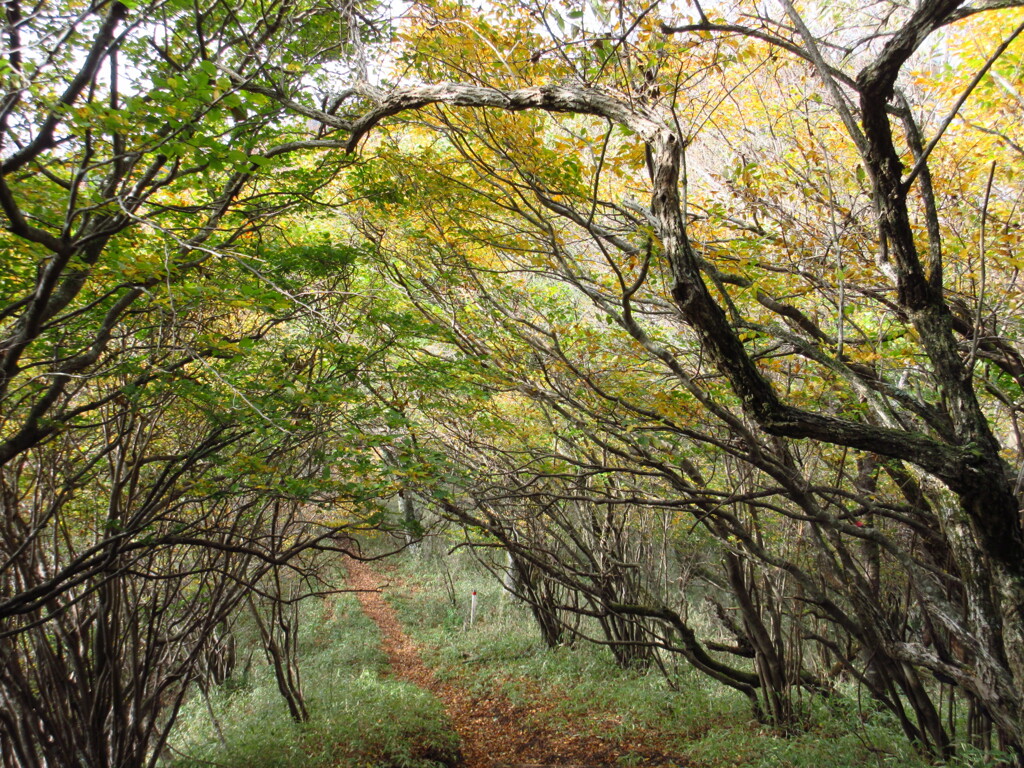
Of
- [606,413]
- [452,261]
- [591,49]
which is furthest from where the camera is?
[452,261]

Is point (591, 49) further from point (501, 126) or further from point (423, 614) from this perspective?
point (423, 614)

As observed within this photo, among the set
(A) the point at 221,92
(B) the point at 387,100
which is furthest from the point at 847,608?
(A) the point at 221,92

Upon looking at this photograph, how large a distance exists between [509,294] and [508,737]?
254 inches

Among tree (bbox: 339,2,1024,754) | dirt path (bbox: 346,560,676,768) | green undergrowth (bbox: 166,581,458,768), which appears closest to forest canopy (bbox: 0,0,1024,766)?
tree (bbox: 339,2,1024,754)

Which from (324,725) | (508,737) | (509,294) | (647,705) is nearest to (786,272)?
(509,294)

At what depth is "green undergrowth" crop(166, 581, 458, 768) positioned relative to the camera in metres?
7.35

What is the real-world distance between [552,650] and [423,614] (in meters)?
6.65

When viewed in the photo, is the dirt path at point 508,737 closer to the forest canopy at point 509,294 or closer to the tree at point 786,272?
the forest canopy at point 509,294

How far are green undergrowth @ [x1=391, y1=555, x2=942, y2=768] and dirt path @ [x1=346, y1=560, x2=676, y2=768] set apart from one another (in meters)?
0.24

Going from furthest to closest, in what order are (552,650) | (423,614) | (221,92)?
1. (423,614)
2. (552,650)
3. (221,92)

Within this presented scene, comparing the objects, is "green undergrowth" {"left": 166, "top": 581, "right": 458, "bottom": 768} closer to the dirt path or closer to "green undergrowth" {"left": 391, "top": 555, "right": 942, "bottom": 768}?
the dirt path

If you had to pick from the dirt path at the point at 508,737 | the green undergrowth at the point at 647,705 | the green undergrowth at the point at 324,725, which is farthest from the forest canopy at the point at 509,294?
the dirt path at the point at 508,737

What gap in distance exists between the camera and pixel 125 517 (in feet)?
17.2

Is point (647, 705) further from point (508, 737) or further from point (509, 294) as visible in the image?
point (509, 294)
